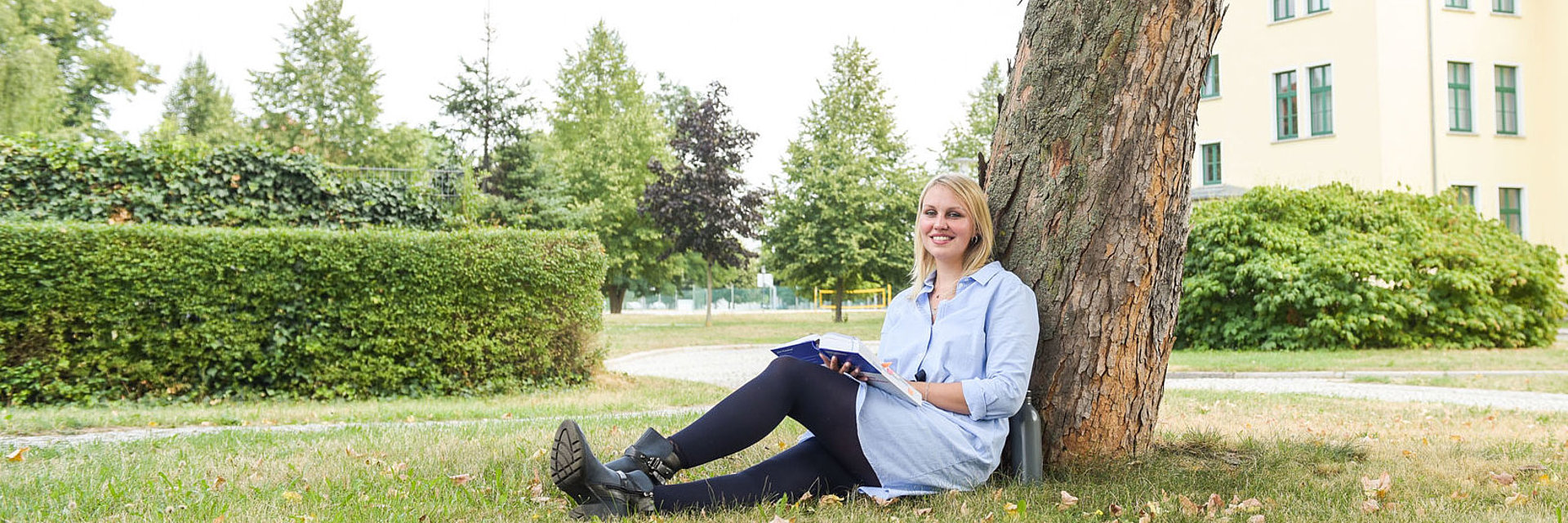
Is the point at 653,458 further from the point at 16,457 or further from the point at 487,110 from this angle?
the point at 487,110

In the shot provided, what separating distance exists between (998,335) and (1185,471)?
51.7 inches

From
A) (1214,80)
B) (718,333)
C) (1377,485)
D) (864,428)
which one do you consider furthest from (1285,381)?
(1214,80)

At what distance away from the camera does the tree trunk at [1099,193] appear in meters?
4.26

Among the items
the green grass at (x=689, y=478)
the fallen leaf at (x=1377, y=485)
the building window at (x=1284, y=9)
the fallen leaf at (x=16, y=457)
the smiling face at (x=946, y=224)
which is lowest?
the fallen leaf at (x=16, y=457)

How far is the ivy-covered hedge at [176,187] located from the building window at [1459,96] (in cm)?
2384

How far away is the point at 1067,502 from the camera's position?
154 inches

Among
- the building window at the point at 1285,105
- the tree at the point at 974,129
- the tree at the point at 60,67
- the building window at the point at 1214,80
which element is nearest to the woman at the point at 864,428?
the building window at the point at 1285,105

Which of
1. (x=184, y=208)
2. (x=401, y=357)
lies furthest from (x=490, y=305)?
(x=184, y=208)

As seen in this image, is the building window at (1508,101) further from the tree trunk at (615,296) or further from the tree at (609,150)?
the tree trunk at (615,296)

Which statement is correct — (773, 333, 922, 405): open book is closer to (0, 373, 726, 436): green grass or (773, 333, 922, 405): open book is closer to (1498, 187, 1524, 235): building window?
(0, 373, 726, 436): green grass

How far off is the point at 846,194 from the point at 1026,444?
93.7ft

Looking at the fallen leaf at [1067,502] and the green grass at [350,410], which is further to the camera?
the green grass at [350,410]

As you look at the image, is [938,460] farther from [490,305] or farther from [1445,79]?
[1445,79]

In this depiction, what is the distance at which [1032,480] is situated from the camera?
13.9 feet
